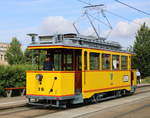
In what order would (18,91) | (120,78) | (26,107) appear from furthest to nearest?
(18,91) → (120,78) → (26,107)

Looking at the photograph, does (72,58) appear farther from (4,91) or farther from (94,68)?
(4,91)

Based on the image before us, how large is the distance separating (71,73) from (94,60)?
202cm

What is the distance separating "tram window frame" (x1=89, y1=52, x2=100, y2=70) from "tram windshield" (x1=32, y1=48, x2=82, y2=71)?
79cm

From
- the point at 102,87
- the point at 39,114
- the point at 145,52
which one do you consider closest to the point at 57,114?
the point at 39,114

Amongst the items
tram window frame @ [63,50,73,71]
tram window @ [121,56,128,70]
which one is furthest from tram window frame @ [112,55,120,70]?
tram window frame @ [63,50,73,71]

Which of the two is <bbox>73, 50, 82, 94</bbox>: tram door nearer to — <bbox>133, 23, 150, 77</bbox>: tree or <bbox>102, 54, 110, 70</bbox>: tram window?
<bbox>102, 54, 110, 70</bbox>: tram window

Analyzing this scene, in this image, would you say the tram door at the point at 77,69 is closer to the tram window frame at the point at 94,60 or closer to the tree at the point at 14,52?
the tram window frame at the point at 94,60

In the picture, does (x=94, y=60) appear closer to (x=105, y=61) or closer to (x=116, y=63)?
(x=105, y=61)

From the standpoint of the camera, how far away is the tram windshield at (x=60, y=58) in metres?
13.3

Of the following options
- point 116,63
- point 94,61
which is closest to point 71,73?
point 94,61

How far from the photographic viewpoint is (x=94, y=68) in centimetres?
1416

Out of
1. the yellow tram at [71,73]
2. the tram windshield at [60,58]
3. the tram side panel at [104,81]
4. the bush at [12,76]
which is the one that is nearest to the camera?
the yellow tram at [71,73]

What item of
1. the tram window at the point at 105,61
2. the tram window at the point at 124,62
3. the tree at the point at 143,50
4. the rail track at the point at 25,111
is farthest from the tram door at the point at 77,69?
the tree at the point at 143,50

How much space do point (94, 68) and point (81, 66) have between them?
1.08 m
